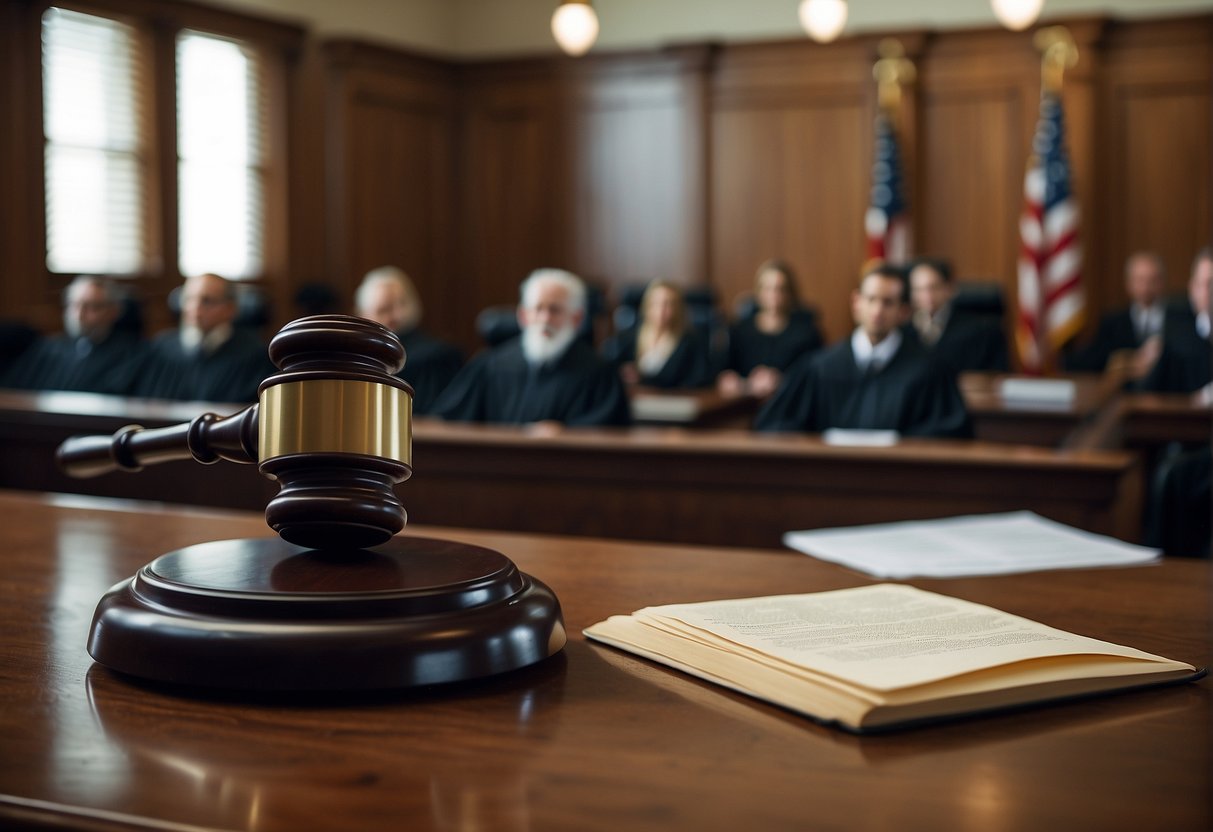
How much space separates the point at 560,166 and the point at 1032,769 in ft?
40.3

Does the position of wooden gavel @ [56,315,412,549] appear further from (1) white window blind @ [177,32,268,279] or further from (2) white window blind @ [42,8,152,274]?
(1) white window blind @ [177,32,268,279]

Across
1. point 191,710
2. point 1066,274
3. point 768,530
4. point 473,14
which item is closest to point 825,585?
point 191,710

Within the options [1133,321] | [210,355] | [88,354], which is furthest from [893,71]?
[88,354]

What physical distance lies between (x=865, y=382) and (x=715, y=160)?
625cm

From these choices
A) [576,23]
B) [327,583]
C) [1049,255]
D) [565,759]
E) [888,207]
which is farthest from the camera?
[888,207]

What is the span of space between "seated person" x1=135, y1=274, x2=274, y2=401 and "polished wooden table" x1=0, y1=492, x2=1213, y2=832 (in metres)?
6.87

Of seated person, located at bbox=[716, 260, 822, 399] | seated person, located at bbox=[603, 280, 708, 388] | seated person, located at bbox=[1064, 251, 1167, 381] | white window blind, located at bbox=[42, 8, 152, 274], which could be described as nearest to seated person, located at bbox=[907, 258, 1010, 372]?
seated person, located at bbox=[716, 260, 822, 399]

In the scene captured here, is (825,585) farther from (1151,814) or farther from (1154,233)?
(1154,233)

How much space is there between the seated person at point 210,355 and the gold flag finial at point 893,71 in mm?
5879

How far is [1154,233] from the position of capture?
1109 cm

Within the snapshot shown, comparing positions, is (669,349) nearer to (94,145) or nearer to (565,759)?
(94,145)

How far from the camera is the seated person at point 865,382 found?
6.25m

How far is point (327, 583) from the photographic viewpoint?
Result: 3.39ft

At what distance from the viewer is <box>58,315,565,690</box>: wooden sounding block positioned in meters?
0.98
